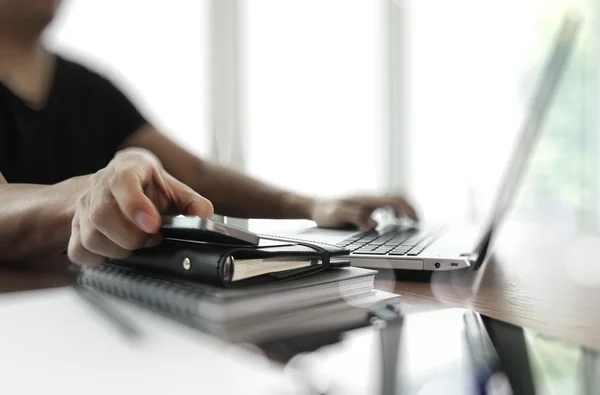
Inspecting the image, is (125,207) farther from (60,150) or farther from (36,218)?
(60,150)

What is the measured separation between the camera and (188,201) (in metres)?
0.53

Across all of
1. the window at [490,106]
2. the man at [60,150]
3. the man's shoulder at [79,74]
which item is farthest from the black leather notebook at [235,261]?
the window at [490,106]

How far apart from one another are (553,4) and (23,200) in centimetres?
283

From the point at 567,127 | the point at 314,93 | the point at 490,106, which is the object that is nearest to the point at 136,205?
the point at 314,93

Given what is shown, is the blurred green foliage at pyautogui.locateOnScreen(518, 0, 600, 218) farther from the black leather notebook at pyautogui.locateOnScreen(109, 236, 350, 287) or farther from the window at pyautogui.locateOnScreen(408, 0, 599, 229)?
the black leather notebook at pyautogui.locateOnScreen(109, 236, 350, 287)

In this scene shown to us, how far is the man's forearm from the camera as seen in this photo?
0.64 meters

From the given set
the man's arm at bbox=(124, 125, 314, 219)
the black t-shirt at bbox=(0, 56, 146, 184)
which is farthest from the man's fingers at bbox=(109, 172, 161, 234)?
the black t-shirt at bbox=(0, 56, 146, 184)

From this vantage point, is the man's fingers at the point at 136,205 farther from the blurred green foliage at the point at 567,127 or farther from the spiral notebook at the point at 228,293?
the blurred green foliage at the point at 567,127

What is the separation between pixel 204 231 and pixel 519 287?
0.37m

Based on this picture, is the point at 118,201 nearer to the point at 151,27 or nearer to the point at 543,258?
the point at 543,258

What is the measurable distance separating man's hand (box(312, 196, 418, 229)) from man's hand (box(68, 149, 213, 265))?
0.47 metres

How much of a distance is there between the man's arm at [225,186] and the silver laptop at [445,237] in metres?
0.23

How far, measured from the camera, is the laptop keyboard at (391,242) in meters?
0.66

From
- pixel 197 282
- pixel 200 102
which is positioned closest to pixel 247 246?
pixel 197 282
